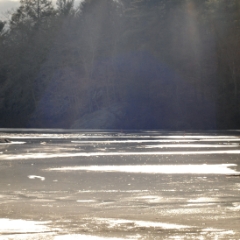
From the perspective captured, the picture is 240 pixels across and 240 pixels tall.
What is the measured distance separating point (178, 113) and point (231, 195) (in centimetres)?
6965

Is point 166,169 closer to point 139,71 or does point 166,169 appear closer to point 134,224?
point 134,224

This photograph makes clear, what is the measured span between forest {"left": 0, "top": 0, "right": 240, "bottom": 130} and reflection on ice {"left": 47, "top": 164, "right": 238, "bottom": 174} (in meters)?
56.5

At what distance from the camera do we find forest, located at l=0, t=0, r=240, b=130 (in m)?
83.2

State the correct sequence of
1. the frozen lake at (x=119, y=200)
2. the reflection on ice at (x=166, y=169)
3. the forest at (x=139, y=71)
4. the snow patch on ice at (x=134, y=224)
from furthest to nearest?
the forest at (x=139, y=71) → the reflection on ice at (x=166, y=169) → the snow patch on ice at (x=134, y=224) → the frozen lake at (x=119, y=200)

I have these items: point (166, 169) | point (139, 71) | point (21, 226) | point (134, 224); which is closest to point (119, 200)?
point (134, 224)

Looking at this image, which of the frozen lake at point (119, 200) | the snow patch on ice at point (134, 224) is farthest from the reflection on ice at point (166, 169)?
the snow patch on ice at point (134, 224)

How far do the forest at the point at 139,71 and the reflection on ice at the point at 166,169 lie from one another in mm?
56501

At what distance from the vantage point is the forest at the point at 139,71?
83250 mm

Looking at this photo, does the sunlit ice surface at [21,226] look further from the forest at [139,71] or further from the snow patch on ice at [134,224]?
the forest at [139,71]

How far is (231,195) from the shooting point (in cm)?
1429

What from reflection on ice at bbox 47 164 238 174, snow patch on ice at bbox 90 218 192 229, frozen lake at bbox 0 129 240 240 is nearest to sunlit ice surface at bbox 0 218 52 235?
frozen lake at bbox 0 129 240 240

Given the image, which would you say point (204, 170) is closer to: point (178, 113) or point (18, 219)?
point (18, 219)

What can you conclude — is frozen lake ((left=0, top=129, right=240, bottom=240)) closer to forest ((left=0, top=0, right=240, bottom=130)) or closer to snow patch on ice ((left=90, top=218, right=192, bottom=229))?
snow patch on ice ((left=90, top=218, right=192, bottom=229))

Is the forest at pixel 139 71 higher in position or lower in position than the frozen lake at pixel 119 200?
higher
